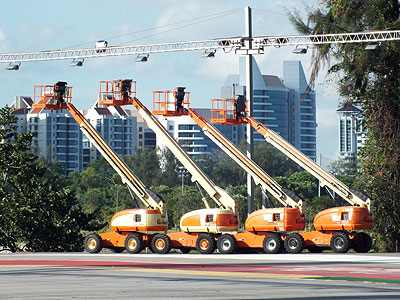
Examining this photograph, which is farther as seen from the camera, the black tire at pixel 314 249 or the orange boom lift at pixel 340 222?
the black tire at pixel 314 249

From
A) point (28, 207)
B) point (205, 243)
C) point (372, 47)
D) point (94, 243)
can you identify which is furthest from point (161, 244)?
point (372, 47)

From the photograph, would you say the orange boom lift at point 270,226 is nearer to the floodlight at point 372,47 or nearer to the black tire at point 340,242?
the black tire at point 340,242

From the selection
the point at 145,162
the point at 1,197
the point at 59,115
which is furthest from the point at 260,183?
the point at 59,115

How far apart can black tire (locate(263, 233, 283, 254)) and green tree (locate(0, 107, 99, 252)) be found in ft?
46.3

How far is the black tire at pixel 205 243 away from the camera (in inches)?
1301

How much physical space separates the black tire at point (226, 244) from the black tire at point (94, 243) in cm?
509

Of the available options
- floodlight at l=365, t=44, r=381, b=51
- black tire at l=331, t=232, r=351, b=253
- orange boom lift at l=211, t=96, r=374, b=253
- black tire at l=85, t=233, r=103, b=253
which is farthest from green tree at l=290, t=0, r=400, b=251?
black tire at l=85, t=233, r=103, b=253

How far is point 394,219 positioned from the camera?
126 feet

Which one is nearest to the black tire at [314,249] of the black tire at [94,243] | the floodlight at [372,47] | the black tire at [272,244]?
the black tire at [272,244]

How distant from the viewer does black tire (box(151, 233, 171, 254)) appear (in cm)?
3347

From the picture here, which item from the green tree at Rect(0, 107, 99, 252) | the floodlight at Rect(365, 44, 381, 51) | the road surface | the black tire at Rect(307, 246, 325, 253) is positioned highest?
the floodlight at Rect(365, 44, 381, 51)

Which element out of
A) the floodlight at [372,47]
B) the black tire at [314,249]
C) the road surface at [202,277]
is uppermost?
the floodlight at [372,47]

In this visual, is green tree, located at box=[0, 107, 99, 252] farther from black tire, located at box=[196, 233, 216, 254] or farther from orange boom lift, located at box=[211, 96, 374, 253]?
orange boom lift, located at box=[211, 96, 374, 253]

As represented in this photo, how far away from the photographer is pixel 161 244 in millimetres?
33719
